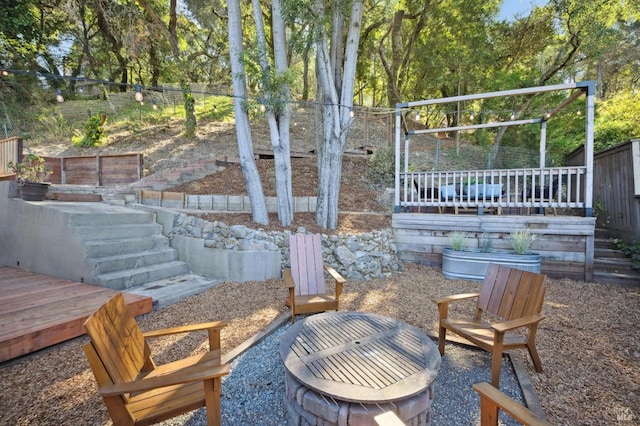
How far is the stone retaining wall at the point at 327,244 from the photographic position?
4387 millimetres

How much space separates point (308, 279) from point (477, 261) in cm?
278

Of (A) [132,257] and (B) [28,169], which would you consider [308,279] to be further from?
(B) [28,169]

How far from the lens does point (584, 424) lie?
5.74 ft

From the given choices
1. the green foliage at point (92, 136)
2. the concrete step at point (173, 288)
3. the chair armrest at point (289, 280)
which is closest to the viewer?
the chair armrest at point (289, 280)

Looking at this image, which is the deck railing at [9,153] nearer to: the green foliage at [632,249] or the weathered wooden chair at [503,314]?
the weathered wooden chair at [503,314]

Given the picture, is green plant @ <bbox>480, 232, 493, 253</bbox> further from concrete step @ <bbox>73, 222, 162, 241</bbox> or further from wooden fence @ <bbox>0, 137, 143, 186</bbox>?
wooden fence @ <bbox>0, 137, 143, 186</bbox>

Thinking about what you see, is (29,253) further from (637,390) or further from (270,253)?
(637,390)

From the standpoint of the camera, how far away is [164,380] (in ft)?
4.57

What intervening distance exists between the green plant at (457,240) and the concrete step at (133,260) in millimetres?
4507

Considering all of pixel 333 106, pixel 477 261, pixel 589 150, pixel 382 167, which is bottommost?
pixel 477 261

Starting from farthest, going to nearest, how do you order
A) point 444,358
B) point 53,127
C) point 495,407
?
point 53,127 → point 444,358 → point 495,407

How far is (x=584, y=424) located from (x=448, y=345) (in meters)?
1.05

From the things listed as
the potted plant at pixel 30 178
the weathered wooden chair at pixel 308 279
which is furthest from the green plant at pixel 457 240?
the potted plant at pixel 30 178

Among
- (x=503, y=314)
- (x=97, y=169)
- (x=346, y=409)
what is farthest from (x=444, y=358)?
(x=97, y=169)
